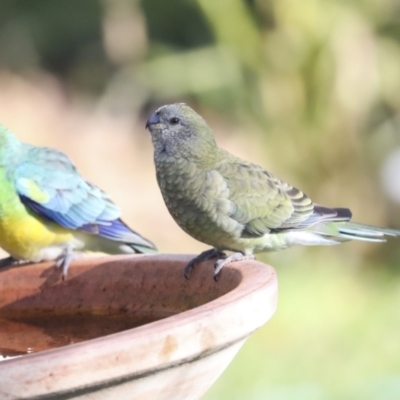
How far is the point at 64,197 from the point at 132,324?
4.03 ft

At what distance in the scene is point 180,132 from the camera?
9.71 feet

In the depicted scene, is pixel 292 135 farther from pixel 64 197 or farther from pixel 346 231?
pixel 64 197

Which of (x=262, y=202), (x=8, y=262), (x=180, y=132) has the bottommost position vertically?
(x=8, y=262)

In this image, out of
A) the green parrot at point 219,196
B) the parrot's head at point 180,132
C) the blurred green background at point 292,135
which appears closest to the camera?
the green parrot at point 219,196

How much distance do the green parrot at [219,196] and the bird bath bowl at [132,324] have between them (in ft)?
1.32

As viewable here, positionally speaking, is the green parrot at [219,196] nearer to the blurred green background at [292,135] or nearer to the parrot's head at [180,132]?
the parrot's head at [180,132]

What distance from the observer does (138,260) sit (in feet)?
7.69

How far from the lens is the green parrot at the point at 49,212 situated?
3.23 metres

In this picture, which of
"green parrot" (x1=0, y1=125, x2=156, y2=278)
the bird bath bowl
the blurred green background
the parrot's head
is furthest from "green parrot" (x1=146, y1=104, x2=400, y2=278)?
the blurred green background

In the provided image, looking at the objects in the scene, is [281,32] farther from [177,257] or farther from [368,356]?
[177,257]

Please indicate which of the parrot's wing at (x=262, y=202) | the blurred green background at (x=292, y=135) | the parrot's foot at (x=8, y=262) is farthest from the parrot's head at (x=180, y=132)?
the blurred green background at (x=292, y=135)

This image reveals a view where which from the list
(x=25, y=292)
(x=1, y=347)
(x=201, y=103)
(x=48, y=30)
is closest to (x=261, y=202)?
(x=25, y=292)

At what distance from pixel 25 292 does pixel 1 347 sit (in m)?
0.36

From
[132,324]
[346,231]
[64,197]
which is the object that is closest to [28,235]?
[64,197]
